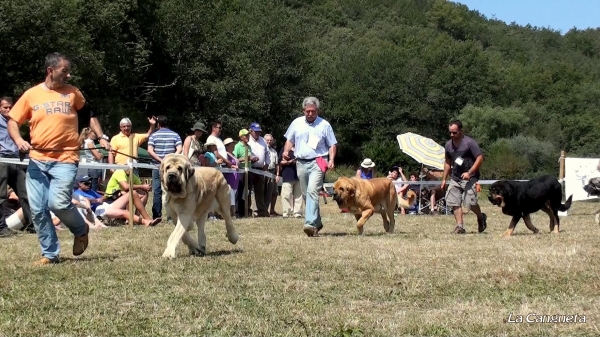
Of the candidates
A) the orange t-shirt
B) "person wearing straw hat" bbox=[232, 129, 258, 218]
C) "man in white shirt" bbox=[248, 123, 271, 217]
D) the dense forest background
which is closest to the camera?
the orange t-shirt

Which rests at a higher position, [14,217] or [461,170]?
[461,170]

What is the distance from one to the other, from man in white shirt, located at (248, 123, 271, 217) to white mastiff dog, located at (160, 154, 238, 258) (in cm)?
768

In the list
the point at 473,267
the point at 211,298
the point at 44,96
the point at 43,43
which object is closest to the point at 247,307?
the point at 211,298

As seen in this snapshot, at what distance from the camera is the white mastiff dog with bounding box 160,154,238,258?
25.7 ft

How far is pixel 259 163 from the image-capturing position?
16.6 meters

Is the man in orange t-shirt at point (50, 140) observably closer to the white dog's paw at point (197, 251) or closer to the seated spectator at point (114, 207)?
the white dog's paw at point (197, 251)

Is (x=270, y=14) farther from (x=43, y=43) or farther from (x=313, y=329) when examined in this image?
(x=313, y=329)

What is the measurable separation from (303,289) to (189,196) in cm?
236

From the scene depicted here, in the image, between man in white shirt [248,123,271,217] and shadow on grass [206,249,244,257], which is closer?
shadow on grass [206,249,244,257]

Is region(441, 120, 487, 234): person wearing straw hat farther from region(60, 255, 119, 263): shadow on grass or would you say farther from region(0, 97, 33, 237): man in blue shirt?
region(0, 97, 33, 237): man in blue shirt

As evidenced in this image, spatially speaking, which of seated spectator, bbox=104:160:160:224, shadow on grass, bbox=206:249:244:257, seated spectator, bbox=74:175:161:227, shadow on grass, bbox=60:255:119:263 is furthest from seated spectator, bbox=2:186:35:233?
shadow on grass, bbox=206:249:244:257

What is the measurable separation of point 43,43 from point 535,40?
9268cm

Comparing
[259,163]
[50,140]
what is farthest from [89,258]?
[259,163]

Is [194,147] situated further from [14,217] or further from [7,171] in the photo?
[7,171]
